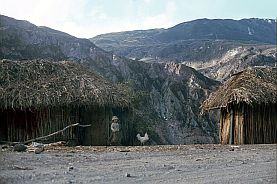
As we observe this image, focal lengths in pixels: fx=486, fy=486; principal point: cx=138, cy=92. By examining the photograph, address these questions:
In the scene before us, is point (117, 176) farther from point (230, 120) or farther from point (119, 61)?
point (119, 61)

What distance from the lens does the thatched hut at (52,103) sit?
689 inches

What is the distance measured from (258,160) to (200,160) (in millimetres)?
1502

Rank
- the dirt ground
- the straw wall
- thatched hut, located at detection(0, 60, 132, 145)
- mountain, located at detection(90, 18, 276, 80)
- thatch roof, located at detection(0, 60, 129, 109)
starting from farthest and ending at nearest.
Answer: mountain, located at detection(90, 18, 276, 80)
the straw wall
thatched hut, located at detection(0, 60, 132, 145)
thatch roof, located at detection(0, 60, 129, 109)
the dirt ground

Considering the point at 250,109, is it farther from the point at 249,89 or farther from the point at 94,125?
the point at 94,125

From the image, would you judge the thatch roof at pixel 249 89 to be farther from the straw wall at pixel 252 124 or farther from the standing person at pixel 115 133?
the standing person at pixel 115 133

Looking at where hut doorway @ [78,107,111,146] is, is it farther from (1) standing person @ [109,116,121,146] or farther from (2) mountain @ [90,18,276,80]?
(2) mountain @ [90,18,276,80]

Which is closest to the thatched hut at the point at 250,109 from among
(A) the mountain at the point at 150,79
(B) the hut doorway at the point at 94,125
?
(B) the hut doorway at the point at 94,125

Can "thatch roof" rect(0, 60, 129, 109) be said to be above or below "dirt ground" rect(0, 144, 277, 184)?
above

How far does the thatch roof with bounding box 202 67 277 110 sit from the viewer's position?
755 inches

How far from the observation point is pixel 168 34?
102625 mm

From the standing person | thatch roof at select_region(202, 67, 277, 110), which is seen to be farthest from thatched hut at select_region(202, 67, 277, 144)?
the standing person

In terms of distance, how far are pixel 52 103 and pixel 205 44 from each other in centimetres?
5716

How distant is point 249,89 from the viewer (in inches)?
770

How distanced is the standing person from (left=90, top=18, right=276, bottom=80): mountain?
3435 cm
